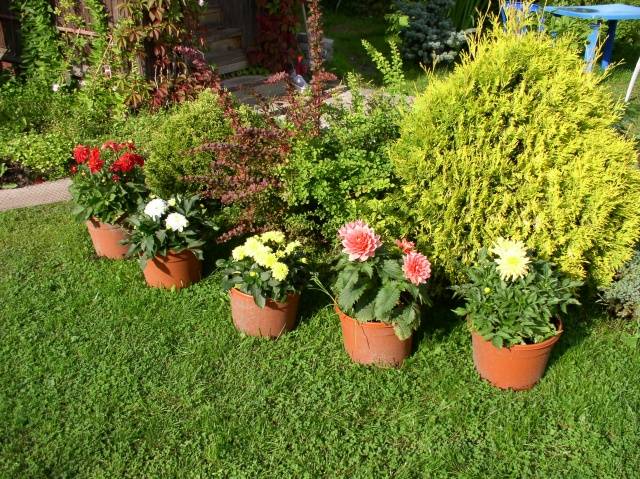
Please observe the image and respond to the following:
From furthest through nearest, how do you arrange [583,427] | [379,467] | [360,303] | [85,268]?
1. [85,268]
2. [360,303]
3. [583,427]
4. [379,467]

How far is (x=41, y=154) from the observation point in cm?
553

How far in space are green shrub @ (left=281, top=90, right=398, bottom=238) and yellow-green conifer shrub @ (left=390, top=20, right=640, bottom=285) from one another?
394 mm

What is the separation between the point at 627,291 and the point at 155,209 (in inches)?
115

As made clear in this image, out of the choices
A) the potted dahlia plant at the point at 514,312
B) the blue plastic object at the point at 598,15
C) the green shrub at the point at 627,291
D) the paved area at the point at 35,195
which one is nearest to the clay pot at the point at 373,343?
the potted dahlia plant at the point at 514,312

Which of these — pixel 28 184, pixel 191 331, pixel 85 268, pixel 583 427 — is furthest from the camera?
pixel 28 184

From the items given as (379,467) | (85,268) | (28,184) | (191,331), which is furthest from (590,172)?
(28,184)

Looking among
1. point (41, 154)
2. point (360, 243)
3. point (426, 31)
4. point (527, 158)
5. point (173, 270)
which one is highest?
point (527, 158)

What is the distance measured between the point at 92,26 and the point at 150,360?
4.72 metres

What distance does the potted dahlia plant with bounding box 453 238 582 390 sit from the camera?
3.04m

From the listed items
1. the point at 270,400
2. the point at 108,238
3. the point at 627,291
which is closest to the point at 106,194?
the point at 108,238

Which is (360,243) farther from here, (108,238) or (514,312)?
(108,238)

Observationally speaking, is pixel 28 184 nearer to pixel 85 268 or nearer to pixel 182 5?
pixel 85 268

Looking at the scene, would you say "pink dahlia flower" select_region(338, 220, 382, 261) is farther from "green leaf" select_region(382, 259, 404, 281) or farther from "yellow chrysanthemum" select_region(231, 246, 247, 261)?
"yellow chrysanthemum" select_region(231, 246, 247, 261)

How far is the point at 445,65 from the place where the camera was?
31.1 feet
